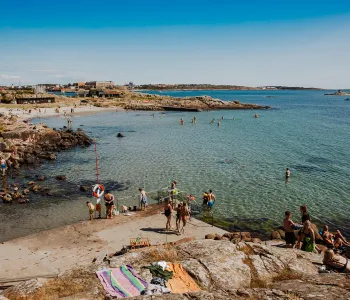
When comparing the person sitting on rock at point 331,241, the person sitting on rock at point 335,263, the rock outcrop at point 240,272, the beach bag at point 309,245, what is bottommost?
the person sitting on rock at point 331,241

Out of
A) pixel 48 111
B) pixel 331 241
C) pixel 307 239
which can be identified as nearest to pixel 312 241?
pixel 307 239

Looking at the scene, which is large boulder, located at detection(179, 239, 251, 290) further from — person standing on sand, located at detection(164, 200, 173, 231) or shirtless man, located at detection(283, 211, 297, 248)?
person standing on sand, located at detection(164, 200, 173, 231)

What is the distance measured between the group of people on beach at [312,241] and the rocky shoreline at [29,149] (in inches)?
717

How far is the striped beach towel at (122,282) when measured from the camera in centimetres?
811

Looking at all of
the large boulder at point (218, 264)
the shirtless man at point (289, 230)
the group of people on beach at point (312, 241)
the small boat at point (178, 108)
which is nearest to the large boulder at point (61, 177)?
the large boulder at point (218, 264)

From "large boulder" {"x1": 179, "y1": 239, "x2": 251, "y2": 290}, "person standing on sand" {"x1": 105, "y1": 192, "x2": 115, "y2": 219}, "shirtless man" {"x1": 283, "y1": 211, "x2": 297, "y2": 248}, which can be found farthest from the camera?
"person standing on sand" {"x1": 105, "y1": 192, "x2": 115, "y2": 219}

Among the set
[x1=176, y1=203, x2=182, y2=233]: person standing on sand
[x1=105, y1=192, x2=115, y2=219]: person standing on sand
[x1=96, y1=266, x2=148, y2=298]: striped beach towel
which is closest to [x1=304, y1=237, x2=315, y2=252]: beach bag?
[x1=176, y1=203, x2=182, y2=233]: person standing on sand

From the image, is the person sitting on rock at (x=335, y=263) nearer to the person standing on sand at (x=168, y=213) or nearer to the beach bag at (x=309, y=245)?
the beach bag at (x=309, y=245)

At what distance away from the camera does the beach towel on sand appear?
8.34 meters

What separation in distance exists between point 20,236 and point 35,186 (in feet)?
28.8

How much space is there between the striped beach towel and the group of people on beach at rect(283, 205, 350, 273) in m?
7.00

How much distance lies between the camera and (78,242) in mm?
14867

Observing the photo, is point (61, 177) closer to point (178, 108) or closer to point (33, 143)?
point (33, 143)

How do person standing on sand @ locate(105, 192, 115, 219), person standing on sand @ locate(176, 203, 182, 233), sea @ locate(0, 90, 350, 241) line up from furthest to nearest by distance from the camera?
sea @ locate(0, 90, 350, 241)
person standing on sand @ locate(105, 192, 115, 219)
person standing on sand @ locate(176, 203, 182, 233)
